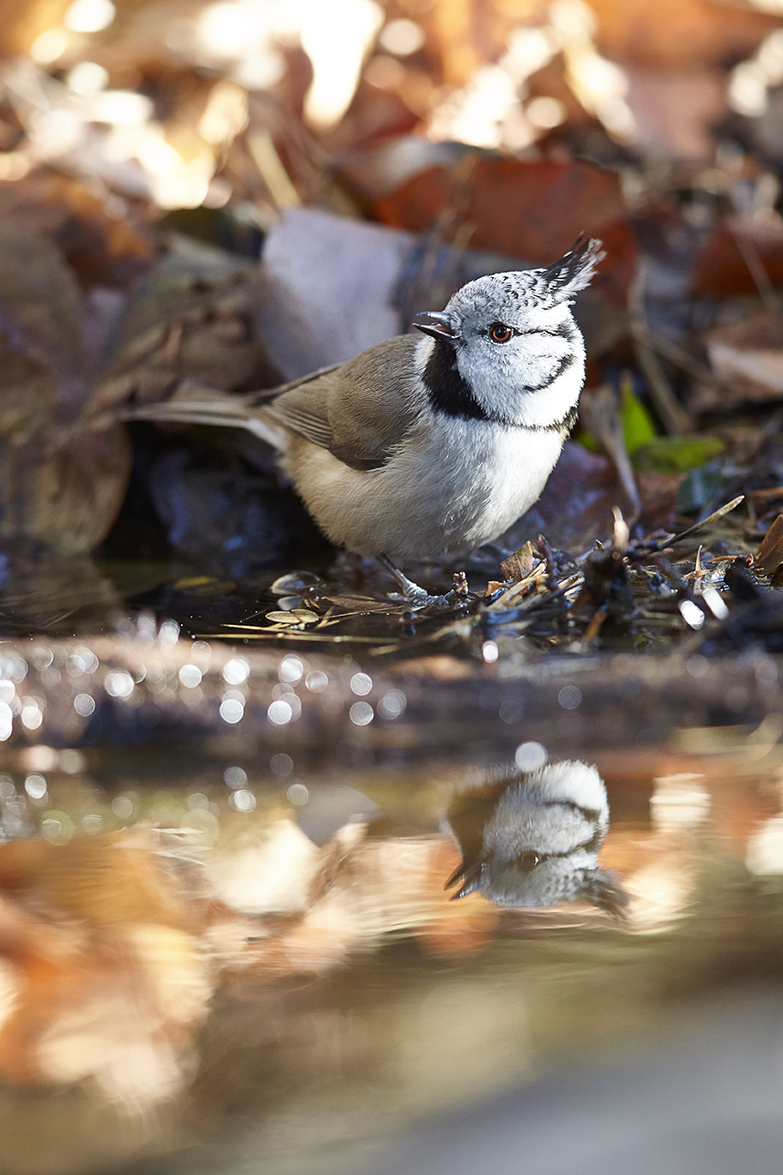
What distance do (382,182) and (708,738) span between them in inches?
116

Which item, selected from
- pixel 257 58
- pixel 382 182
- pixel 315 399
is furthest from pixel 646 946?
pixel 257 58

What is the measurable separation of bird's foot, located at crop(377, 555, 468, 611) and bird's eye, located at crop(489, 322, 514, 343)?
649 millimetres

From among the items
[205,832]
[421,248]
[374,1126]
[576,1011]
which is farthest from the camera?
[421,248]

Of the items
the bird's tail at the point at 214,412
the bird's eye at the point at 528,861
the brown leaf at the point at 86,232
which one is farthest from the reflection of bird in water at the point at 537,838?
the brown leaf at the point at 86,232

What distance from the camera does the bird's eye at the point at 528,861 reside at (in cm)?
162

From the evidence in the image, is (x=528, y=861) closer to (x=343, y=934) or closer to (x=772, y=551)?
(x=343, y=934)

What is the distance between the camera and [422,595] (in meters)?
2.78

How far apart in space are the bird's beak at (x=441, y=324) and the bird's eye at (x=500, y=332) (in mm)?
94

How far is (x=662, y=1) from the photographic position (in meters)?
5.35

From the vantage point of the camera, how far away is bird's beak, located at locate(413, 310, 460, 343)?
289 centimetres

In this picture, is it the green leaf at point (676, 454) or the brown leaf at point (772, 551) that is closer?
the brown leaf at point (772, 551)

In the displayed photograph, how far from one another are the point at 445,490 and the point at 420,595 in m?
0.33

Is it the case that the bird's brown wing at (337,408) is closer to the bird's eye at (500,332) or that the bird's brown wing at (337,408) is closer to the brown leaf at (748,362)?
the bird's eye at (500,332)

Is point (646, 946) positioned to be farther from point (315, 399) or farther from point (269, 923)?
point (315, 399)
